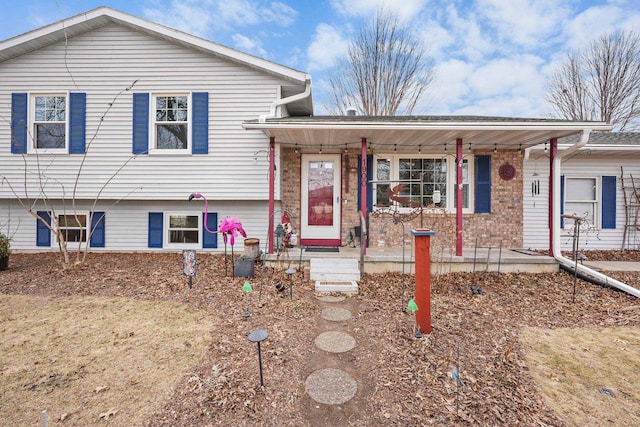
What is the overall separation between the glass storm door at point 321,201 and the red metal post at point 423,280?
385 cm

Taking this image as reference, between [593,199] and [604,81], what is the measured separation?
36.7ft

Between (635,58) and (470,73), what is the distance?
7.15 meters

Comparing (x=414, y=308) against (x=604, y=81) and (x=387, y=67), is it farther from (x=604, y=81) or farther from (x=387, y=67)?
(x=604, y=81)

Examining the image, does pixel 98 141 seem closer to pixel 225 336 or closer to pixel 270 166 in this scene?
pixel 270 166

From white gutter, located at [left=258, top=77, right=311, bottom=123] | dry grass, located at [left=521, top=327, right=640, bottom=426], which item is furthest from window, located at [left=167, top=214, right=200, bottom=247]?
dry grass, located at [left=521, top=327, right=640, bottom=426]

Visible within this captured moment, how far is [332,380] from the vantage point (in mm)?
2463

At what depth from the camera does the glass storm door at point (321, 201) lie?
7.01 metres

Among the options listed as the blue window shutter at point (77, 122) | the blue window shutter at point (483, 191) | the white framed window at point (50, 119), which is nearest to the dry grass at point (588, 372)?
the blue window shutter at point (483, 191)

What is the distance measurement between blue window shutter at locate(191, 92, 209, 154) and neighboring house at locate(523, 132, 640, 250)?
7.48 metres

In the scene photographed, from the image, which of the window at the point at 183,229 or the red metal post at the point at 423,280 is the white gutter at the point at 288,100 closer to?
the window at the point at 183,229

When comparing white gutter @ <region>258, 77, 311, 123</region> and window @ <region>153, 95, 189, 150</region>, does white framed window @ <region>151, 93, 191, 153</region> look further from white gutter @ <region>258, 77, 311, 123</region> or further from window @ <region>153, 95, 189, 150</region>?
white gutter @ <region>258, 77, 311, 123</region>

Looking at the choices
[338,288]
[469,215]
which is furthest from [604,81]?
[338,288]

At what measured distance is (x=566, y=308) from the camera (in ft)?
13.7

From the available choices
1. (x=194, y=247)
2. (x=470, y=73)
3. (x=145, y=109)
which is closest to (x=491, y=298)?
(x=194, y=247)
